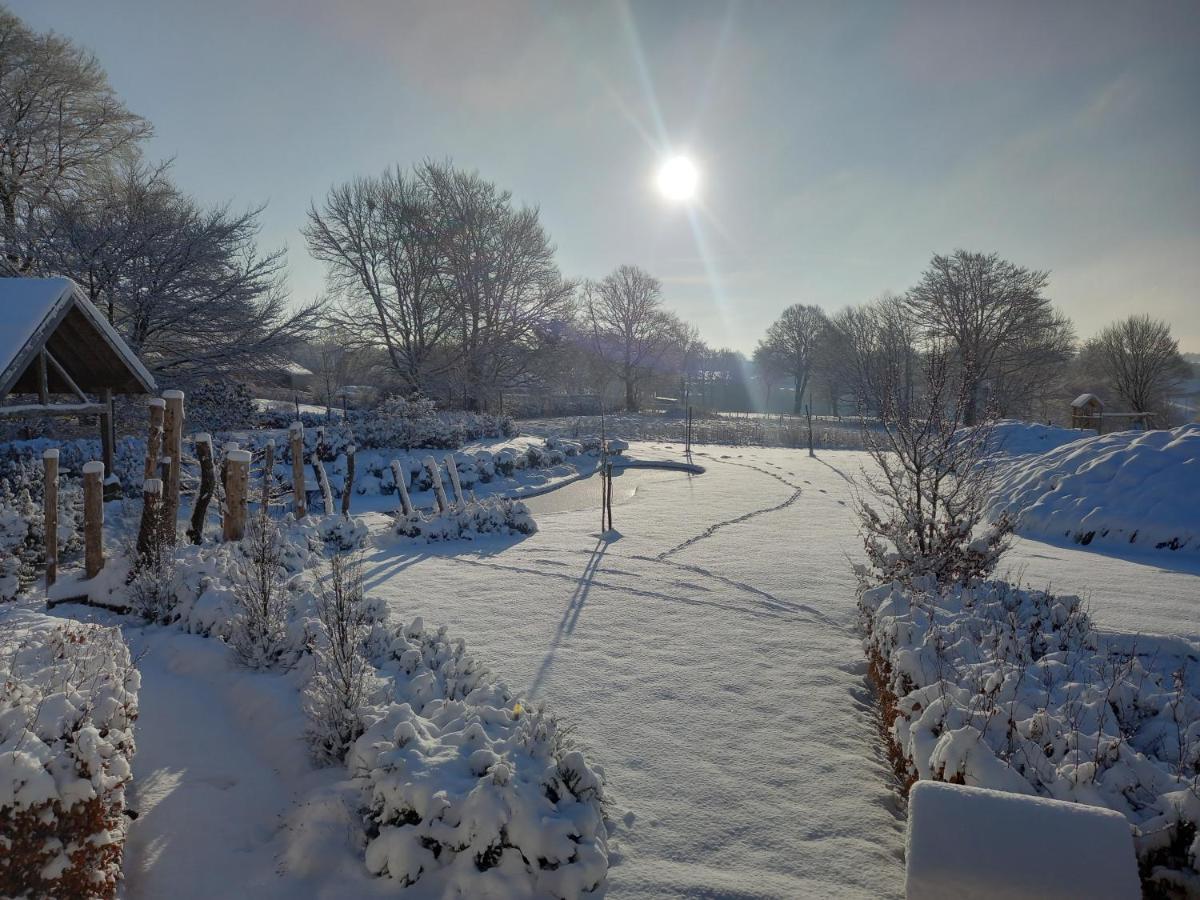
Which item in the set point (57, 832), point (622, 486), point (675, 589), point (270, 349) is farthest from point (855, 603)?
point (270, 349)

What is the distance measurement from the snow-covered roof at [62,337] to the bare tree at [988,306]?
29.1m

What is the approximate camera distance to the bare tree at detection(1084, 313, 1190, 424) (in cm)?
2821

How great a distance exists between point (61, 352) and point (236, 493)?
7.64 meters

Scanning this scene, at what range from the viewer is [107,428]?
479 inches

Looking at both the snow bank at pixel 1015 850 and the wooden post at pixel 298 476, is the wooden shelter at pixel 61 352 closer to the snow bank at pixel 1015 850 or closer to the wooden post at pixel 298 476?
the wooden post at pixel 298 476

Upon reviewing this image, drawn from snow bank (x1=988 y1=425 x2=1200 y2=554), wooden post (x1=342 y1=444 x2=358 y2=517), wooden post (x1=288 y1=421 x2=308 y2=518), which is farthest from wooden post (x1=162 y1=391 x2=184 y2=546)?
snow bank (x1=988 y1=425 x2=1200 y2=554)

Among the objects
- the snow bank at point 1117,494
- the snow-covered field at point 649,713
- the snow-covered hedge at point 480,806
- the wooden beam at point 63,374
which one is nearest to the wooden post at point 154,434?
the snow-covered field at point 649,713

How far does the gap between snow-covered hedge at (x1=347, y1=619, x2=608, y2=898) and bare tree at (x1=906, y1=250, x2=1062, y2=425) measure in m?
29.2

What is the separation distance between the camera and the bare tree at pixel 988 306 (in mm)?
27406

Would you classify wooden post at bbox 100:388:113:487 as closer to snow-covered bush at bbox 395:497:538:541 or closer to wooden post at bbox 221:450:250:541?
wooden post at bbox 221:450:250:541

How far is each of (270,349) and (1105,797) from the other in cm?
2090

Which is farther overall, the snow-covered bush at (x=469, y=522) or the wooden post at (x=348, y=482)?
the wooden post at (x=348, y=482)

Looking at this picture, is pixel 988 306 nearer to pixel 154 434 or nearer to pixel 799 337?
pixel 799 337

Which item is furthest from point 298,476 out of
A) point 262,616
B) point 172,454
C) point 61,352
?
point 61,352
